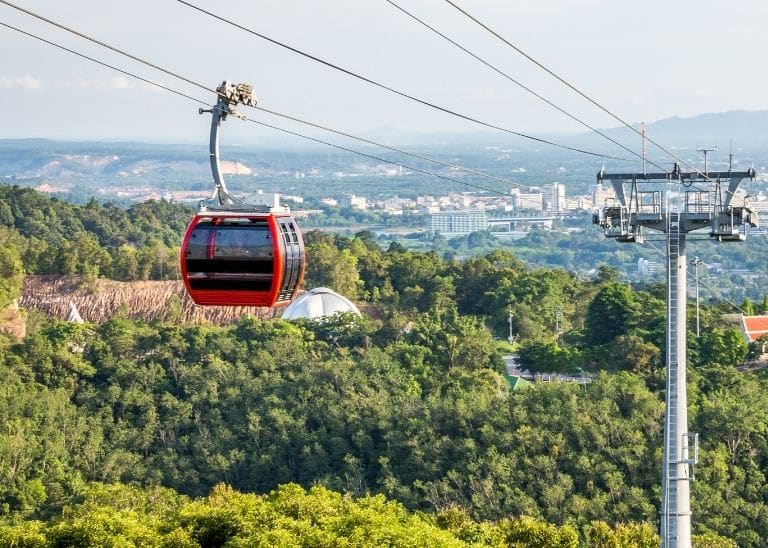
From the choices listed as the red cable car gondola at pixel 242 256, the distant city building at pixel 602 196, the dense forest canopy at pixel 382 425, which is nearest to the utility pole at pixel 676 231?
the distant city building at pixel 602 196

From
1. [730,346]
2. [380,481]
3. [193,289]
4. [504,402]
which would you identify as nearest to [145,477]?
[380,481]

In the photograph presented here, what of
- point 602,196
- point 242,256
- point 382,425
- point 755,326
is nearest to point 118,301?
point 755,326

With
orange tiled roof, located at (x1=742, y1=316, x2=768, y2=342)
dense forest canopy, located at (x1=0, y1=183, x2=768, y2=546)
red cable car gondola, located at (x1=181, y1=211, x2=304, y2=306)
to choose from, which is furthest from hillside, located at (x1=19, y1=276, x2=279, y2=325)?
red cable car gondola, located at (x1=181, y1=211, x2=304, y2=306)

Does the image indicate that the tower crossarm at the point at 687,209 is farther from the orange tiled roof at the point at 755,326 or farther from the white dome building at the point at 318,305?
the white dome building at the point at 318,305

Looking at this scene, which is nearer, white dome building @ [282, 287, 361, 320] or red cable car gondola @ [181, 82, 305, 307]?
red cable car gondola @ [181, 82, 305, 307]

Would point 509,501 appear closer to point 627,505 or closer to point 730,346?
point 627,505

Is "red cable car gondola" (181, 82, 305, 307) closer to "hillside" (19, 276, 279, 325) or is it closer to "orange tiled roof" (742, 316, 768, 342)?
"orange tiled roof" (742, 316, 768, 342)
